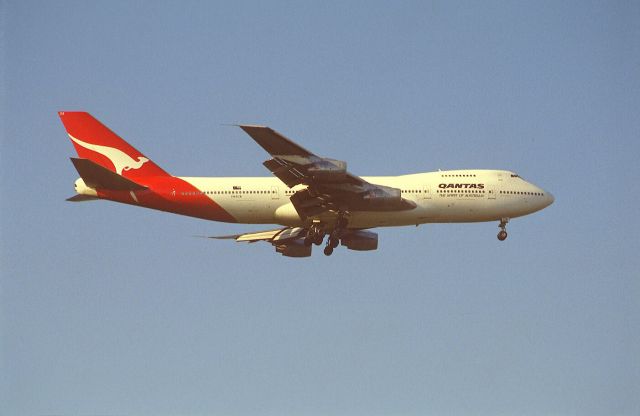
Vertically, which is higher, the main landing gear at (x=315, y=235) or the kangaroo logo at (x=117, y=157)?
the kangaroo logo at (x=117, y=157)

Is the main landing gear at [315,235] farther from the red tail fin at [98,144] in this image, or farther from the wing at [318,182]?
the red tail fin at [98,144]

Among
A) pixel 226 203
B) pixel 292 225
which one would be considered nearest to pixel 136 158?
pixel 226 203

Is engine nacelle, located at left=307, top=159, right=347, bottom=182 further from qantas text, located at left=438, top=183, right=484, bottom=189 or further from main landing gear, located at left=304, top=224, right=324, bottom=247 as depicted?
qantas text, located at left=438, top=183, right=484, bottom=189

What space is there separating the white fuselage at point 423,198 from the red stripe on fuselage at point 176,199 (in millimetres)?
354

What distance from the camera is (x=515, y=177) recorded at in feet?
178

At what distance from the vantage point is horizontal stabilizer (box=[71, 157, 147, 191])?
155ft

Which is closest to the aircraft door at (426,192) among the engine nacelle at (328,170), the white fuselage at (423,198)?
the white fuselage at (423,198)

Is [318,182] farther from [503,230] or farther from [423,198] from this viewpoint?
[503,230]

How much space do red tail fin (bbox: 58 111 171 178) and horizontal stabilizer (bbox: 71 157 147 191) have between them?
9.04ft

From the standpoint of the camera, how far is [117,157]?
52.1 metres

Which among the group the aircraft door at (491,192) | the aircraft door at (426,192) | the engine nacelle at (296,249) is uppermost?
the aircraft door at (491,192)

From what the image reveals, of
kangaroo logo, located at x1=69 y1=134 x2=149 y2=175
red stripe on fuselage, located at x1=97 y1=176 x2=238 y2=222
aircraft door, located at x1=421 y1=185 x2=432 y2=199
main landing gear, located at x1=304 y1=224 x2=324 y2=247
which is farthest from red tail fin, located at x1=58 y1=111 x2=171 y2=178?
aircraft door, located at x1=421 y1=185 x2=432 y2=199

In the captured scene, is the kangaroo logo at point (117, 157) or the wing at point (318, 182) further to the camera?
the kangaroo logo at point (117, 157)

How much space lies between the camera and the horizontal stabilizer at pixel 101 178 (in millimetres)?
47125
